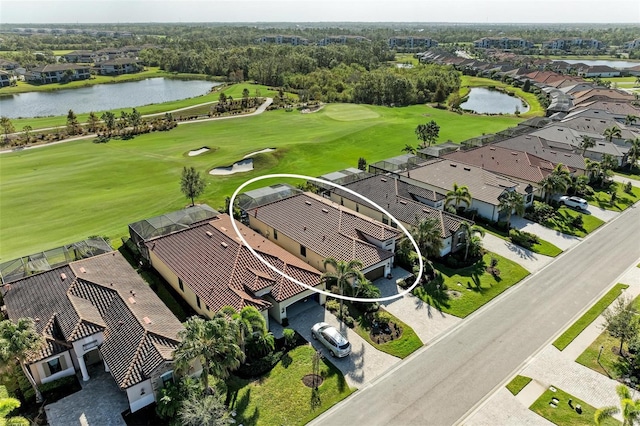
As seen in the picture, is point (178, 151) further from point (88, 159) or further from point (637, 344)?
point (637, 344)

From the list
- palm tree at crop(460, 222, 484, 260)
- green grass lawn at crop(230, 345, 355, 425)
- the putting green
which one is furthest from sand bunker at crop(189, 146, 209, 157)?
green grass lawn at crop(230, 345, 355, 425)

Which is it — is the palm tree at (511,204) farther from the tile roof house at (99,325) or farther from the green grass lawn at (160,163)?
the tile roof house at (99,325)

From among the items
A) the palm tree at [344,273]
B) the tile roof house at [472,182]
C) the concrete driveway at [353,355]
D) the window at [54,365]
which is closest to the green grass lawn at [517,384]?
the concrete driveway at [353,355]

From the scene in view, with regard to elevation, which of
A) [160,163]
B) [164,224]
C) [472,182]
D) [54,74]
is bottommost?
[160,163]

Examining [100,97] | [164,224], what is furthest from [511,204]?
[100,97]

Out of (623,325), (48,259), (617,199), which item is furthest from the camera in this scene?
(617,199)

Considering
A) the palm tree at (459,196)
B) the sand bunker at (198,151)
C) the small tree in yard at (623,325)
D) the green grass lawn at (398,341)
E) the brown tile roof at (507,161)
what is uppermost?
the palm tree at (459,196)

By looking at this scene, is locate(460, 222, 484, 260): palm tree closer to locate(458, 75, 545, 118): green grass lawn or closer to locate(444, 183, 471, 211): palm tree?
locate(444, 183, 471, 211): palm tree

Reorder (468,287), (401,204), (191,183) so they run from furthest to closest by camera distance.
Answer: (191,183)
(401,204)
(468,287)

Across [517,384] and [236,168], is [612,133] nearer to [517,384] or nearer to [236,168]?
[517,384]
